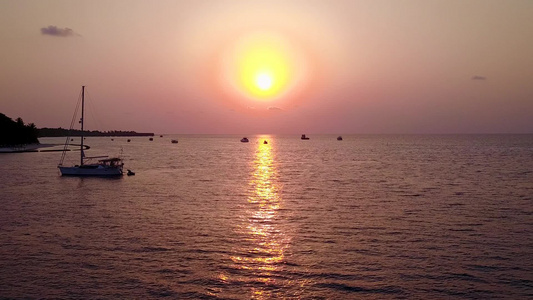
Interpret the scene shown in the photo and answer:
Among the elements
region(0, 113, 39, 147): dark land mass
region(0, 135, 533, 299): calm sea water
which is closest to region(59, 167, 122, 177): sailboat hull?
region(0, 135, 533, 299): calm sea water

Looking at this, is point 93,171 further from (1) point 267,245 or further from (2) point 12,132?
(2) point 12,132

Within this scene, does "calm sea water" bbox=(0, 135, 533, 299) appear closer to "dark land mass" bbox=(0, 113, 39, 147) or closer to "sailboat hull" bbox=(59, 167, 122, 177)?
"sailboat hull" bbox=(59, 167, 122, 177)

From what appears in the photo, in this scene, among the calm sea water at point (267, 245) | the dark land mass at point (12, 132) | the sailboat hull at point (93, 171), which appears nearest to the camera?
the calm sea water at point (267, 245)

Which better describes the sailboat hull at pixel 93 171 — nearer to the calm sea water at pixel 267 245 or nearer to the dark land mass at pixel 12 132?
the calm sea water at pixel 267 245

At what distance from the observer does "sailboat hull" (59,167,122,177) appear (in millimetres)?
71312

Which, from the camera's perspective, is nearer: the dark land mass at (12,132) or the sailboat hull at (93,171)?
the sailboat hull at (93,171)

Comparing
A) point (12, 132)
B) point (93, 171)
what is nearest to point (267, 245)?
point (93, 171)

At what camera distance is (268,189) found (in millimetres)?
56469

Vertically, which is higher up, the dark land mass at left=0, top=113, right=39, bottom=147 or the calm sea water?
the dark land mass at left=0, top=113, right=39, bottom=147

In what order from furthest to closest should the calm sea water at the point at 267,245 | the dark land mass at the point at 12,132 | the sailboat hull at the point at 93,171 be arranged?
the dark land mass at the point at 12,132 → the sailboat hull at the point at 93,171 → the calm sea water at the point at 267,245

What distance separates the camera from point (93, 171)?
71500 millimetres

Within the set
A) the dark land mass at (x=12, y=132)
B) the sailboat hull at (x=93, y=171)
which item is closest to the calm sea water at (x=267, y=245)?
the sailboat hull at (x=93, y=171)

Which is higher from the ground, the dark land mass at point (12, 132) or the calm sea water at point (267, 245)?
the dark land mass at point (12, 132)

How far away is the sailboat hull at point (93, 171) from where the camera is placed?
234 feet
